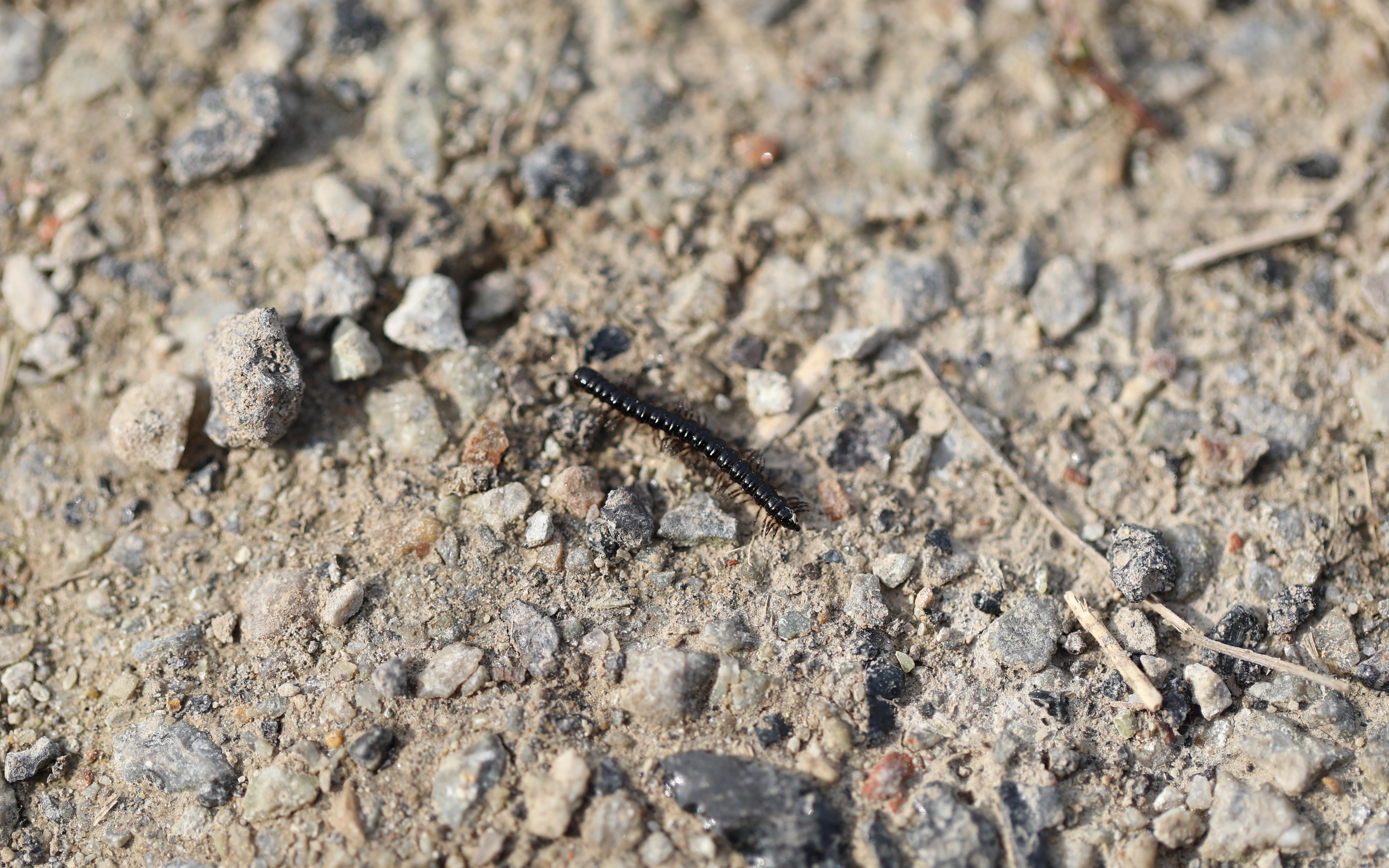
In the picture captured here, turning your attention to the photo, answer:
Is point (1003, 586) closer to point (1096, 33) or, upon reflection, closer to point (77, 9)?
point (1096, 33)

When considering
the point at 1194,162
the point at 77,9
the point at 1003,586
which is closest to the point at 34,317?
the point at 77,9

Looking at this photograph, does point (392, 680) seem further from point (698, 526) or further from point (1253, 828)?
point (1253, 828)

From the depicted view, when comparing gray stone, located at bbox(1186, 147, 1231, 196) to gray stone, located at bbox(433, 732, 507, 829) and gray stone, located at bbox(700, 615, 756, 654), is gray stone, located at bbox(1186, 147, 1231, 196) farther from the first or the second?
gray stone, located at bbox(433, 732, 507, 829)

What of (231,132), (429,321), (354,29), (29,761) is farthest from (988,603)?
(354,29)

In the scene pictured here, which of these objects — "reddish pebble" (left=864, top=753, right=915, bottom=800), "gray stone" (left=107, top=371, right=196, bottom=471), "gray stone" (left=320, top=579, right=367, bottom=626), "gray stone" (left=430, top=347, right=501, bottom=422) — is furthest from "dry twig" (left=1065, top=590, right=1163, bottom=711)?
"gray stone" (left=107, top=371, right=196, bottom=471)

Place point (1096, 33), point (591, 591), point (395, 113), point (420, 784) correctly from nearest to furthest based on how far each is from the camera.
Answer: point (420, 784)
point (591, 591)
point (395, 113)
point (1096, 33)

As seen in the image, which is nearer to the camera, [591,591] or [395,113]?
[591,591]

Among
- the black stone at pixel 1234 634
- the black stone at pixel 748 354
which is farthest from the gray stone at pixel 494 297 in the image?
the black stone at pixel 1234 634
